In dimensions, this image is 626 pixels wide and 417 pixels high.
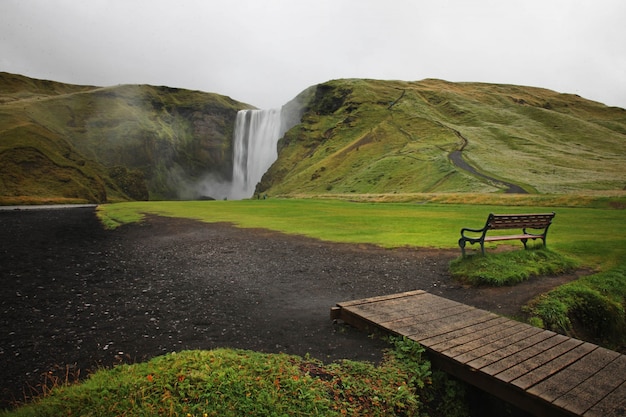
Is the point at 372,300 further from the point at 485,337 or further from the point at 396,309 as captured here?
the point at 485,337

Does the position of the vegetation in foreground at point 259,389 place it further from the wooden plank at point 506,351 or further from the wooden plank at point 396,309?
the wooden plank at point 396,309

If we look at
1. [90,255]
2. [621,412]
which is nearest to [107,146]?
[90,255]

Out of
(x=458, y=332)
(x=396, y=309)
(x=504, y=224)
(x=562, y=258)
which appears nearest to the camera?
(x=458, y=332)

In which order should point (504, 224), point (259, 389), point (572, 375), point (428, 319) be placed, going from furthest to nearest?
1. point (504, 224)
2. point (428, 319)
3. point (572, 375)
4. point (259, 389)

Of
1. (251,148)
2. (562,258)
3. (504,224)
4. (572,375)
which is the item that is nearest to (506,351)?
(572,375)

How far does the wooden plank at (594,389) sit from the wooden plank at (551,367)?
0.32 m

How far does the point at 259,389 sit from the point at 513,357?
11.4ft

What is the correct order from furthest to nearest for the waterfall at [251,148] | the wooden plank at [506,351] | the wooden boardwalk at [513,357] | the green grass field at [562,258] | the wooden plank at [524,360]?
the waterfall at [251,148]
the green grass field at [562,258]
the wooden plank at [506,351]
the wooden plank at [524,360]
the wooden boardwalk at [513,357]

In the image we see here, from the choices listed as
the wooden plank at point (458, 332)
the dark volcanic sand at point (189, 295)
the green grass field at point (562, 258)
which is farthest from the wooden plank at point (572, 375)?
the green grass field at point (562, 258)

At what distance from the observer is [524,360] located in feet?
16.3

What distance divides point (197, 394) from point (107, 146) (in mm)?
129905

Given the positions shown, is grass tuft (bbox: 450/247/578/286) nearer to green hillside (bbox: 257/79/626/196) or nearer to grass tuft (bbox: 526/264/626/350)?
grass tuft (bbox: 526/264/626/350)

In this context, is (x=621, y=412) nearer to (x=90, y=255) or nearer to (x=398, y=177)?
(x=90, y=255)

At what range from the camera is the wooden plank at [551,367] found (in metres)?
4.39
